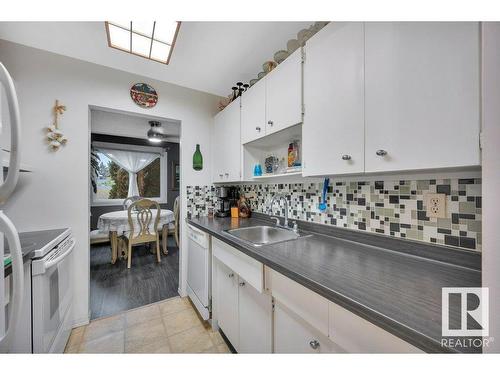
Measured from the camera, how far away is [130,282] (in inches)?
95.5

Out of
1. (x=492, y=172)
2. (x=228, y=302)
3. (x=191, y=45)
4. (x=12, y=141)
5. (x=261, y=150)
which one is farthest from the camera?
(x=261, y=150)

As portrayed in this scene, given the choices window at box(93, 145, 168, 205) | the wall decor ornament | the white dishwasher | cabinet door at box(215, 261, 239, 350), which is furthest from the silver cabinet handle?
window at box(93, 145, 168, 205)

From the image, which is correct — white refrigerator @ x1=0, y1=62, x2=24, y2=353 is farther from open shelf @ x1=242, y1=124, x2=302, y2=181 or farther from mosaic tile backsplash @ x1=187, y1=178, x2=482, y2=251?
mosaic tile backsplash @ x1=187, y1=178, x2=482, y2=251

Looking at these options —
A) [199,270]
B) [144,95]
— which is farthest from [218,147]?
[199,270]

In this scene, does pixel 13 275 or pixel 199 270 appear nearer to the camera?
pixel 13 275

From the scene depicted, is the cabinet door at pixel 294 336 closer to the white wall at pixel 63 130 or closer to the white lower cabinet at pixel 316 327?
the white lower cabinet at pixel 316 327

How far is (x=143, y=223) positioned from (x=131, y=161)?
81.6 inches

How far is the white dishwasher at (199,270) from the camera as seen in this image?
1646 millimetres

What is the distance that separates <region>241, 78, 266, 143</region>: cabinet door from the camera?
1.53 meters

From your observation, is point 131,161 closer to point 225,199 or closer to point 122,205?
point 122,205

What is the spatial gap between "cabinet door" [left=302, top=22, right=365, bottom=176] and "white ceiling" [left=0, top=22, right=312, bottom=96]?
50 cm

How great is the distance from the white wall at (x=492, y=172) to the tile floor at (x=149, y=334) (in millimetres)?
1508
